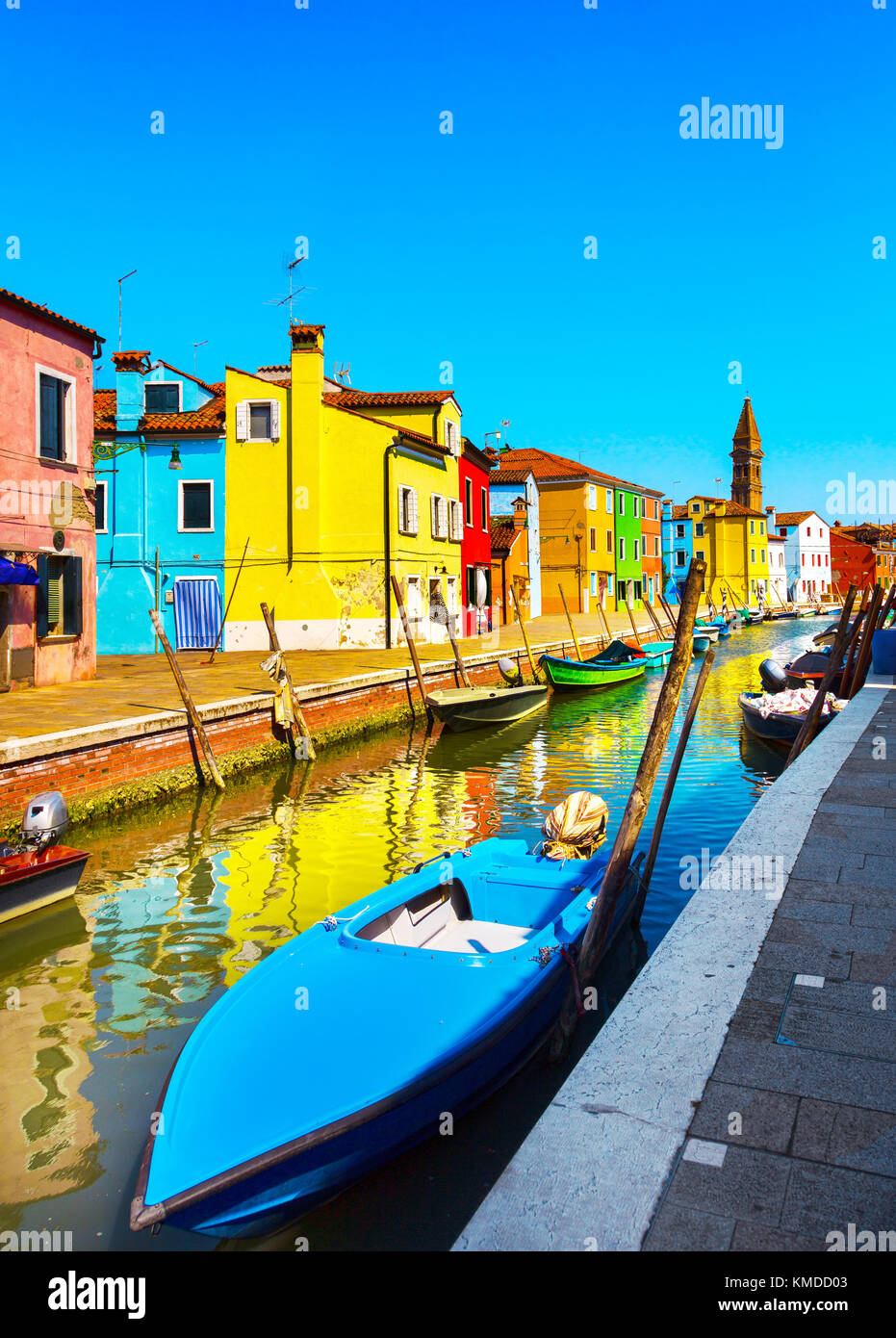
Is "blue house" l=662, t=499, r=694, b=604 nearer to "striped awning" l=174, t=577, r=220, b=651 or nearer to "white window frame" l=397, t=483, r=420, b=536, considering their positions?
"white window frame" l=397, t=483, r=420, b=536

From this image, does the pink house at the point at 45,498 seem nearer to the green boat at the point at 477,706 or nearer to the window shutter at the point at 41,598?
the window shutter at the point at 41,598

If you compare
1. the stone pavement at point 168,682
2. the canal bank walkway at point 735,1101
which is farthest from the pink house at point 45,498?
the canal bank walkway at point 735,1101

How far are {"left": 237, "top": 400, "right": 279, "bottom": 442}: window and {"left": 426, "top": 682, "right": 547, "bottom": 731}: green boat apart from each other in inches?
431

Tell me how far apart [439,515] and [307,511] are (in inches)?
222

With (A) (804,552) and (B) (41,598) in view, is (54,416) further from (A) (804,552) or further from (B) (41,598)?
(A) (804,552)

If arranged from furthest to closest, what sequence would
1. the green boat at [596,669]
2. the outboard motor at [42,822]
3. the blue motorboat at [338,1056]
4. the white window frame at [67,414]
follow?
the green boat at [596,669] < the white window frame at [67,414] < the outboard motor at [42,822] < the blue motorboat at [338,1056]

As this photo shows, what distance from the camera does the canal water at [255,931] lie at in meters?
4.30

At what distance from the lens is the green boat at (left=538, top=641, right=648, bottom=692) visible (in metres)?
24.9

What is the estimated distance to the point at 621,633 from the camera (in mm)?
39406

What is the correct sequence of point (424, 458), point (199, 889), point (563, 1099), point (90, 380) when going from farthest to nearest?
point (424, 458), point (90, 380), point (199, 889), point (563, 1099)

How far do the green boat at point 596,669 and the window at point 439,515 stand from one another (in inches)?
257

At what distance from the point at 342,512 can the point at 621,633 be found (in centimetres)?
1627
